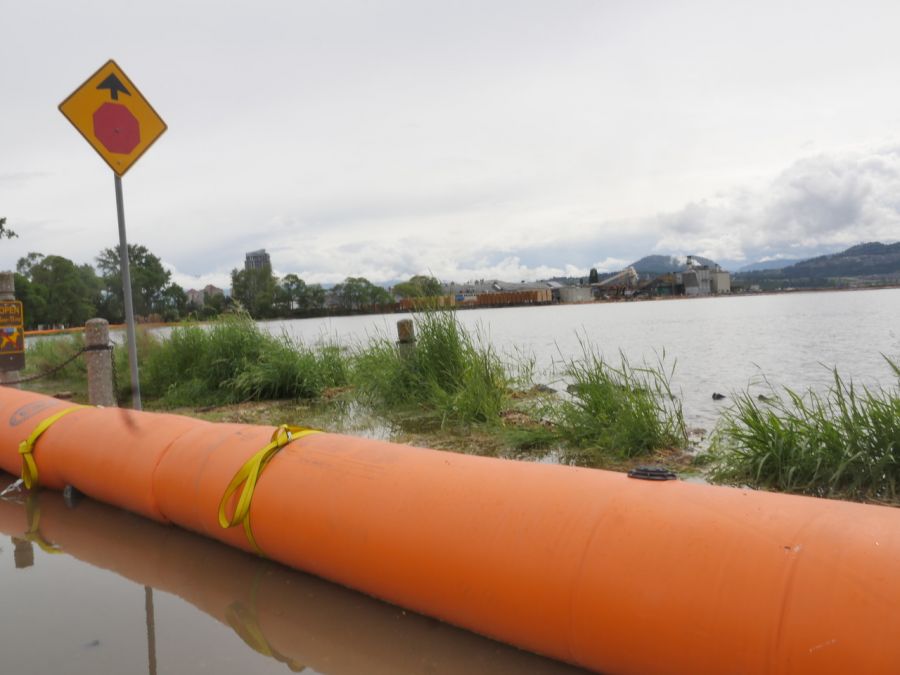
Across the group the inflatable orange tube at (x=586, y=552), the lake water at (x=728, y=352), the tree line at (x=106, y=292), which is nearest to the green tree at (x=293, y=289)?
the tree line at (x=106, y=292)

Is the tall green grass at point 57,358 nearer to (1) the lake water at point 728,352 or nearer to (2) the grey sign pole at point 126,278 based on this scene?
(1) the lake water at point 728,352

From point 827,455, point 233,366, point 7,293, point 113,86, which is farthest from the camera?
point 233,366

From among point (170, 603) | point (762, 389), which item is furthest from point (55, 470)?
point (762, 389)

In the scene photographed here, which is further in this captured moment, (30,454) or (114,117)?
(114,117)

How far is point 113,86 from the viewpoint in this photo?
484 centimetres

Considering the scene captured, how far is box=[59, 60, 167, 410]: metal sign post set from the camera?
4.74 metres

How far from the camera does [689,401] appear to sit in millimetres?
7922

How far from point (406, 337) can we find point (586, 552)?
5.26 m

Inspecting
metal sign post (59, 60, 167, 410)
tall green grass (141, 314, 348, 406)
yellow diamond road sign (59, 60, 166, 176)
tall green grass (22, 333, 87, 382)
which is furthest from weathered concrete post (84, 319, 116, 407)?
tall green grass (22, 333, 87, 382)

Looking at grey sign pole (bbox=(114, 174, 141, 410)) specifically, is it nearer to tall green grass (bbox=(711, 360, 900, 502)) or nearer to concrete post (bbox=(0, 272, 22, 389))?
concrete post (bbox=(0, 272, 22, 389))

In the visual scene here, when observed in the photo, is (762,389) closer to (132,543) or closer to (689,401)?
(689,401)

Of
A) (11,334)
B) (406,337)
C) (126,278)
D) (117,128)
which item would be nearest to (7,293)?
(11,334)

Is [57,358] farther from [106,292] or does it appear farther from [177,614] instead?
[106,292]

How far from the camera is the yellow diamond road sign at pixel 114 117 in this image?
15.5ft
